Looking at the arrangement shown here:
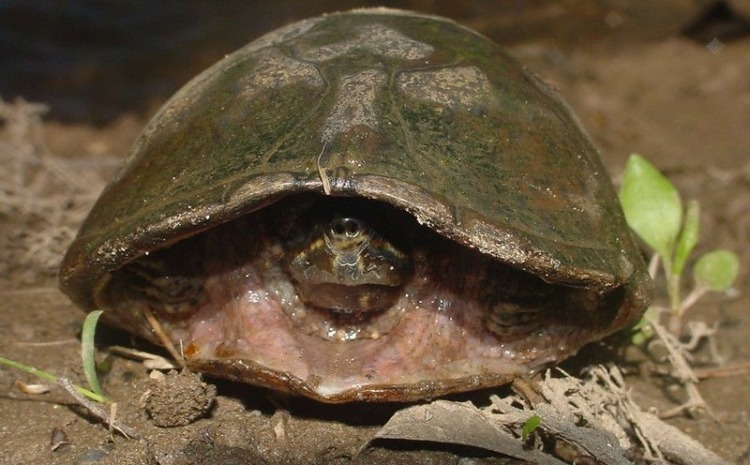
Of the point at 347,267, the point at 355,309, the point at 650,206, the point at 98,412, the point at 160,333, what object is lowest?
the point at 98,412

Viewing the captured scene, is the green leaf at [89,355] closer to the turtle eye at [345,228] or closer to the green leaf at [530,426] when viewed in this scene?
the turtle eye at [345,228]

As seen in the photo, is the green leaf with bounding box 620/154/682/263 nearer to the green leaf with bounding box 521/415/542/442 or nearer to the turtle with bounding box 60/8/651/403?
the turtle with bounding box 60/8/651/403

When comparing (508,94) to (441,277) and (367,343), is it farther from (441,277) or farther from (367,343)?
(367,343)

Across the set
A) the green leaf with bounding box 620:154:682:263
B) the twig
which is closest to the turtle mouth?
the twig

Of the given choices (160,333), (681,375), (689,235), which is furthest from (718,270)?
(160,333)

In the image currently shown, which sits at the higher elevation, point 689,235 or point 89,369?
point 689,235

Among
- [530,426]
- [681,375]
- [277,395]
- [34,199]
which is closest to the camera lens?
[530,426]

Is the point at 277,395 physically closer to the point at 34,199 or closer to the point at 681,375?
the point at 681,375

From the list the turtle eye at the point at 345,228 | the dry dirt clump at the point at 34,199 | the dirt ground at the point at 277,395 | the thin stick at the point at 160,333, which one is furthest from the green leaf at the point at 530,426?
the dry dirt clump at the point at 34,199
